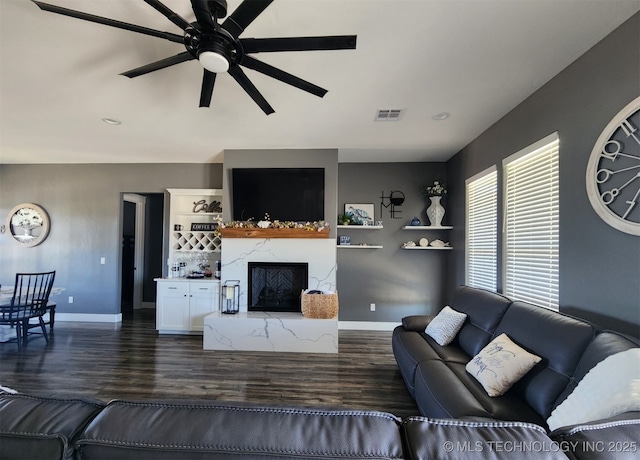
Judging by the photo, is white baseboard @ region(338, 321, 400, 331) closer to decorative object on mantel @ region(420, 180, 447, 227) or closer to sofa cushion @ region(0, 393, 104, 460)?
decorative object on mantel @ region(420, 180, 447, 227)

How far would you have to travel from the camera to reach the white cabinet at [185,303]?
4449mm

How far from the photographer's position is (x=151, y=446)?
642 millimetres

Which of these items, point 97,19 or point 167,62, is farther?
point 167,62

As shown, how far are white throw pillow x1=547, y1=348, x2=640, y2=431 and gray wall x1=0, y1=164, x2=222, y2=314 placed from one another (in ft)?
16.9

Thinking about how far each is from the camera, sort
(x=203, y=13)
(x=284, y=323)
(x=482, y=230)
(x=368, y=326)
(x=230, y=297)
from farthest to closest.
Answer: (x=368, y=326)
(x=230, y=297)
(x=284, y=323)
(x=482, y=230)
(x=203, y=13)

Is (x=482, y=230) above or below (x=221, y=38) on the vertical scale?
below

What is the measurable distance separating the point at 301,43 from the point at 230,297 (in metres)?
3.48

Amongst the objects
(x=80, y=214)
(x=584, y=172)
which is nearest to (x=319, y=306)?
(x=584, y=172)

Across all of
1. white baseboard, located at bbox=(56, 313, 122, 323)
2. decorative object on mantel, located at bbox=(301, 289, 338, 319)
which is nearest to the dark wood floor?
decorative object on mantel, located at bbox=(301, 289, 338, 319)

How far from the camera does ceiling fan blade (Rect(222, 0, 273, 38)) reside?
4.47 ft

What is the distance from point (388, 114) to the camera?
3.07 meters

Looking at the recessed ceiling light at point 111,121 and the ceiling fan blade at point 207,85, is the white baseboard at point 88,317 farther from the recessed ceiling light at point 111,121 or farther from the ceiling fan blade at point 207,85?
the ceiling fan blade at point 207,85

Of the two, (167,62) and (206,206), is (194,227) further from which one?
(167,62)

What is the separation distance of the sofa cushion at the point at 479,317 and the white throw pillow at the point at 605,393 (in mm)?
989
